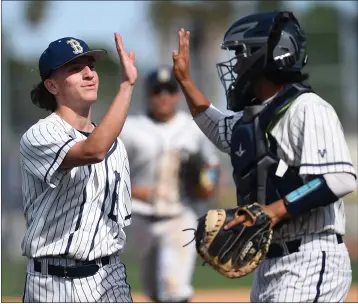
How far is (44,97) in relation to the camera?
4.51 meters

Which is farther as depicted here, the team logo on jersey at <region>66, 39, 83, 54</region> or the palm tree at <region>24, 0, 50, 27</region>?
the palm tree at <region>24, 0, 50, 27</region>

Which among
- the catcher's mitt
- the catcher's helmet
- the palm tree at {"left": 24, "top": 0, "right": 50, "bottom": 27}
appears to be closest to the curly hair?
the catcher's helmet

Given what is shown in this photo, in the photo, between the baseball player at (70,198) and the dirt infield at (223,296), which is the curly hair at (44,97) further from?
the dirt infield at (223,296)

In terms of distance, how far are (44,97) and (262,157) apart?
3.65ft

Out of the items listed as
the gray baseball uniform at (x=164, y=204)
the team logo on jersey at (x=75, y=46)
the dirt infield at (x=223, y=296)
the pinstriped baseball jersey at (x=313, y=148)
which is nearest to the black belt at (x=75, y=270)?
the pinstriped baseball jersey at (x=313, y=148)

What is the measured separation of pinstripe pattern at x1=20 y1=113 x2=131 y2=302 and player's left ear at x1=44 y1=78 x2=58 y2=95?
0.13 metres

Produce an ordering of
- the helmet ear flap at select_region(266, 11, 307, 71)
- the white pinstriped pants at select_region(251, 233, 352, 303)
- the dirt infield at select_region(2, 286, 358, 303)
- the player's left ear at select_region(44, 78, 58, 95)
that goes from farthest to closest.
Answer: the dirt infield at select_region(2, 286, 358, 303)
the player's left ear at select_region(44, 78, 58, 95)
the helmet ear flap at select_region(266, 11, 307, 71)
the white pinstriped pants at select_region(251, 233, 352, 303)

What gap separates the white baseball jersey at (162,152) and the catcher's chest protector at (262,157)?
10.4 feet

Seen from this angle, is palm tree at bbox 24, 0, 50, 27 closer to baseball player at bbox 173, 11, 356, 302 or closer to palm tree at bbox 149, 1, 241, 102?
palm tree at bbox 149, 1, 241, 102

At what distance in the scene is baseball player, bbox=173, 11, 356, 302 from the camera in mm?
3902

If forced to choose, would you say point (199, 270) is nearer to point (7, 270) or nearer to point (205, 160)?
point (7, 270)

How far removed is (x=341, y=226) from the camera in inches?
162

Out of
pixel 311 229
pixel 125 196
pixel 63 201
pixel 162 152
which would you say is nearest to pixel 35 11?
pixel 162 152

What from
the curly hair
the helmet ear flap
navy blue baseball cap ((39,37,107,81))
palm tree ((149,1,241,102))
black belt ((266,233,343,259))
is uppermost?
navy blue baseball cap ((39,37,107,81))
